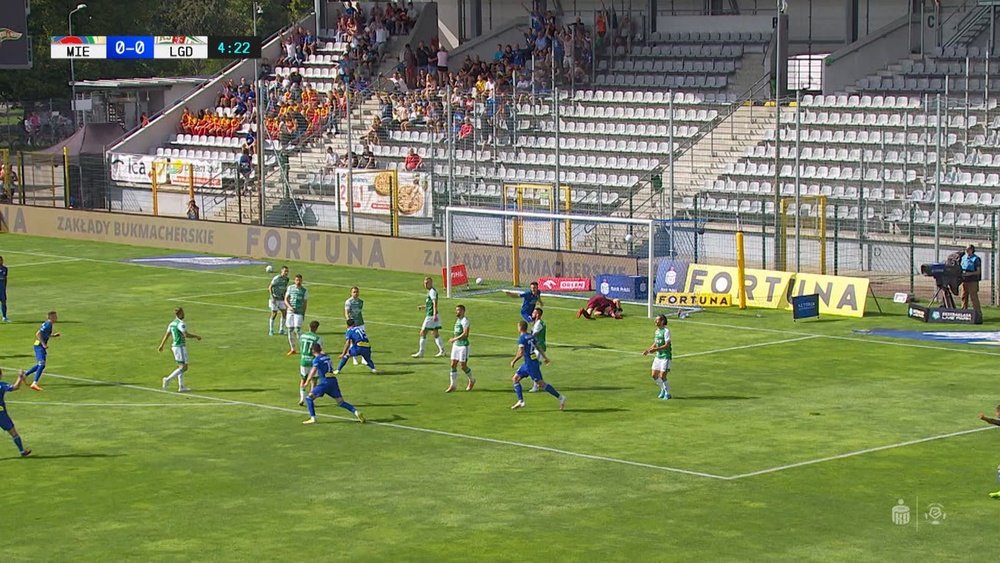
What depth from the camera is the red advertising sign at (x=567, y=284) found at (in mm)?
43219

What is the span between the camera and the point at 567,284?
43.3m

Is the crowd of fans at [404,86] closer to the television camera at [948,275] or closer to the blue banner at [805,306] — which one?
the blue banner at [805,306]

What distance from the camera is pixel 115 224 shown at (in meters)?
58.0

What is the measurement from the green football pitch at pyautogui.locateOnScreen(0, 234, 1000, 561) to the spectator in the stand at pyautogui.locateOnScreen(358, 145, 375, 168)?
17.9 metres

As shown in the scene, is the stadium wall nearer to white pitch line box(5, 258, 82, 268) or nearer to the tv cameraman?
white pitch line box(5, 258, 82, 268)

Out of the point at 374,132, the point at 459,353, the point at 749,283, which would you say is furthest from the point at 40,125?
the point at 459,353

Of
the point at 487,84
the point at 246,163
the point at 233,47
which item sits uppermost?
the point at 233,47

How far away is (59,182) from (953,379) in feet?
151

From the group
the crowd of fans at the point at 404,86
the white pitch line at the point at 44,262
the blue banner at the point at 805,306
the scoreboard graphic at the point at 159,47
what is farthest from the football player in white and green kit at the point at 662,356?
the white pitch line at the point at 44,262

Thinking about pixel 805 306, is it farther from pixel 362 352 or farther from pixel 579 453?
pixel 579 453

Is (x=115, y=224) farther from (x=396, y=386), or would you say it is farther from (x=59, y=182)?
(x=396, y=386)

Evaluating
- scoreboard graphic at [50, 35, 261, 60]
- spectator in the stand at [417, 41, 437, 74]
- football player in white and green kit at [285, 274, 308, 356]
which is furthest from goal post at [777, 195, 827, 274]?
spectator in the stand at [417, 41, 437, 74]

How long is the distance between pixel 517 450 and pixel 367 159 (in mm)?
32551

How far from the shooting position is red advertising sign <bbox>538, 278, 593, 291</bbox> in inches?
1702
